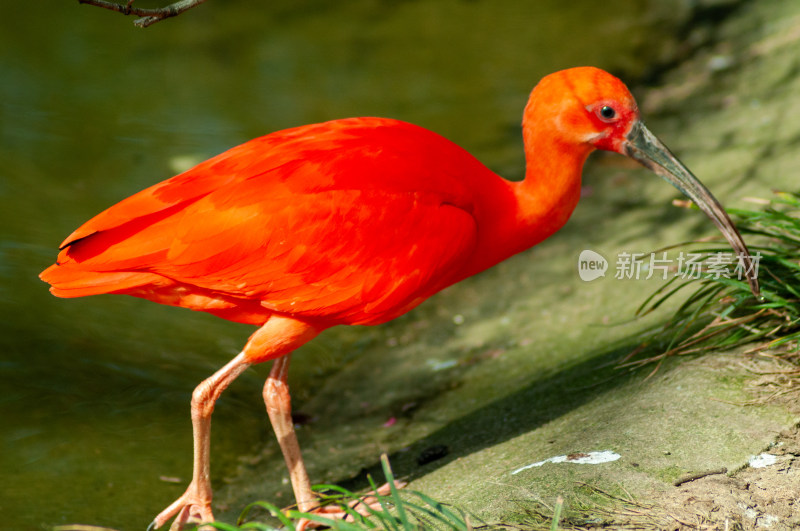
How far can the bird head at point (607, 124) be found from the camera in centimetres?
349

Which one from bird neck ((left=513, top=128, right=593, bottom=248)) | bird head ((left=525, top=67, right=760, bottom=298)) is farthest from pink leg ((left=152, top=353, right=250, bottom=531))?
bird head ((left=525, top=67, right=760, bottom=298))

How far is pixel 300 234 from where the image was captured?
334cm

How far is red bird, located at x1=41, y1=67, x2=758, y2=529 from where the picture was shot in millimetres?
3338

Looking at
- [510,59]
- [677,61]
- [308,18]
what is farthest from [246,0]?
[677,61]

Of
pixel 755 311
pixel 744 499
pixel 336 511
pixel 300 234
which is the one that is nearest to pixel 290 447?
pixel 336 511

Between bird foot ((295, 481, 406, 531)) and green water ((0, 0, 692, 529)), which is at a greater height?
green water ((0, 0, 692, 529))

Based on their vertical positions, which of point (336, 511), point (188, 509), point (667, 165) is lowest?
point (336, 511)

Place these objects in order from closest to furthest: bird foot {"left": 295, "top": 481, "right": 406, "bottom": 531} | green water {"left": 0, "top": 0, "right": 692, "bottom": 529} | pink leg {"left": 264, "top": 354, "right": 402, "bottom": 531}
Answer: bird foot {"left": 295, "top": 481, "right": 406, "bottom": 531} → pink leg {"left": 264, "top": 354, "right": 402, "bottom": 531} → green water {"left": 0, "top": 0, "right": 692, "bottom": 529}

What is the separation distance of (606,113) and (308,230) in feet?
4.20

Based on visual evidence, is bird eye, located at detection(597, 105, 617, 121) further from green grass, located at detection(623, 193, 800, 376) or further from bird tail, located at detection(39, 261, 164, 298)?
bird tail, located at detection(39, 261, 164, 298)

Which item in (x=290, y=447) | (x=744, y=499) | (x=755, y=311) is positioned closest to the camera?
(x=744, y=499)

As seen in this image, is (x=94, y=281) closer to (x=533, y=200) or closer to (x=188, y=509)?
(x=188, y=509)

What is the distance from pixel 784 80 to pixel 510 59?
270cm

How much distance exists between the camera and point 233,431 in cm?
457
